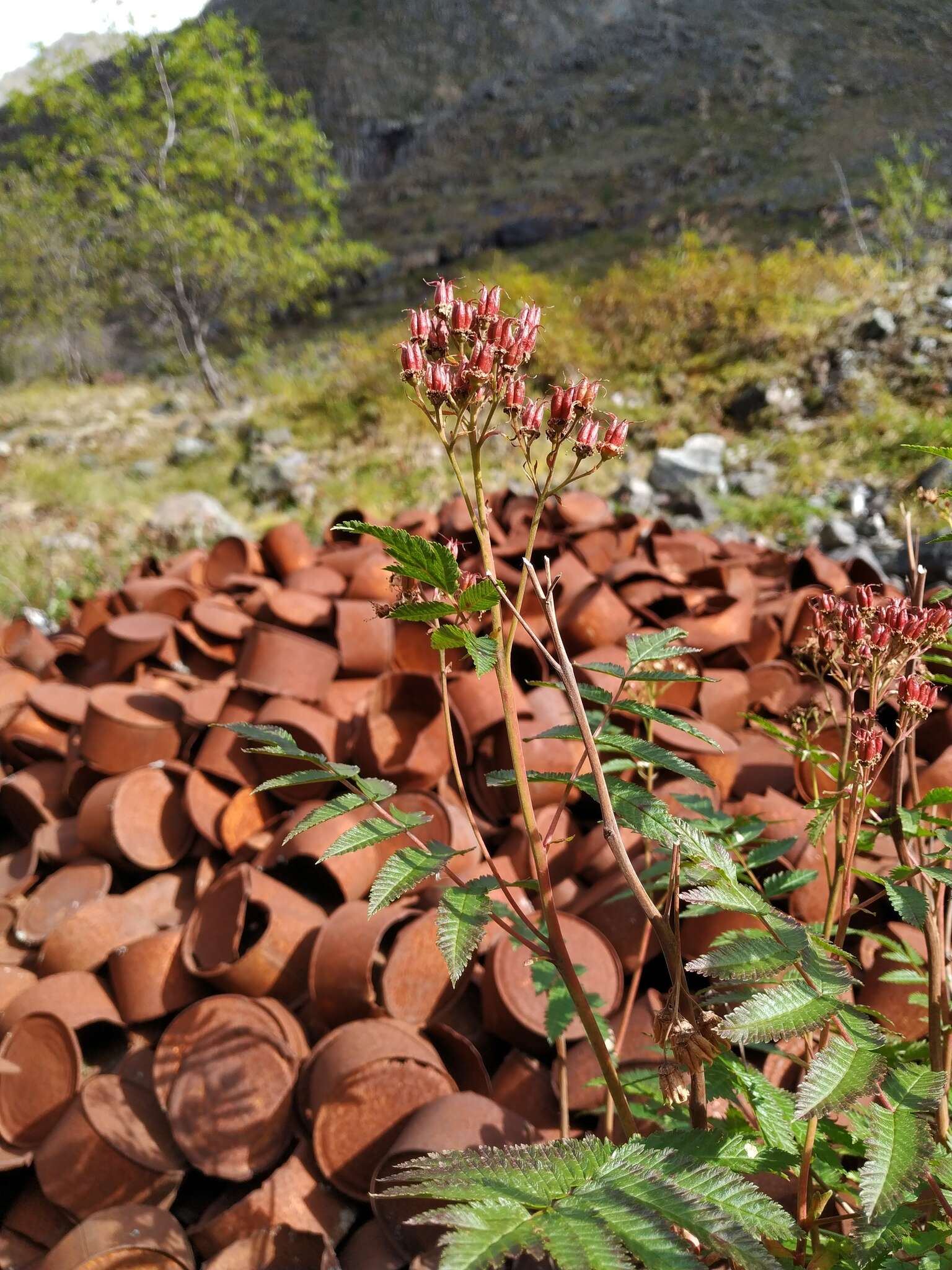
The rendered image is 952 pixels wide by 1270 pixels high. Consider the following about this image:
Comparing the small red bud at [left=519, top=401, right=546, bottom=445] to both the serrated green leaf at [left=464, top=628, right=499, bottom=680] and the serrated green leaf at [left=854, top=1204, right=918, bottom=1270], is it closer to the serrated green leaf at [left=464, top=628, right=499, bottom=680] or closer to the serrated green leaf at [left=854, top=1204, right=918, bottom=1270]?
the serrated green leaf at [left=464, top=628, right=499, bottom=680]

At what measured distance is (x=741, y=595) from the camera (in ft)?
7.76

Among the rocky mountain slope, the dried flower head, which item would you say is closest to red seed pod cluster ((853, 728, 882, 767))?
the dried flower head

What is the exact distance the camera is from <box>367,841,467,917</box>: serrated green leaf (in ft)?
2.43

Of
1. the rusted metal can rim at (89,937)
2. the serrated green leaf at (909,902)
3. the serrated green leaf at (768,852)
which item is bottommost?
the rusted metal can rim at (89,937)

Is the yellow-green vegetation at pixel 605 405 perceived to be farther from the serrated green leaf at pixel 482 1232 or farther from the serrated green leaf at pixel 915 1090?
the serrated green leaf at pixel 482 1232

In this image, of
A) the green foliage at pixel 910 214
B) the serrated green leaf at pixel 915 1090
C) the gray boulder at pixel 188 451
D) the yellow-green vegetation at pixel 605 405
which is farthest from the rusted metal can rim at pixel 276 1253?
the green foliage at pixel 910 214

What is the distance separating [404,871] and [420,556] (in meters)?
0.32

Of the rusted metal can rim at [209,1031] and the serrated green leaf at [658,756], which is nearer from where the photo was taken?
the serrated green leaf at [658,756]

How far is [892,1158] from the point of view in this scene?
1.98 feet

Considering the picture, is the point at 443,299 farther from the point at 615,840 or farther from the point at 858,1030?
the point at 858,1030

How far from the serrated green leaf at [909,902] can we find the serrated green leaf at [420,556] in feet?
1.73

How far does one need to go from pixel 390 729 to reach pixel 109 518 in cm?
614

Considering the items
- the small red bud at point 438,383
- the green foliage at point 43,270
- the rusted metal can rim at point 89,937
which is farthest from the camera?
the green foliage at point 43,270

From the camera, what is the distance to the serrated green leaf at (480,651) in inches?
28.4
